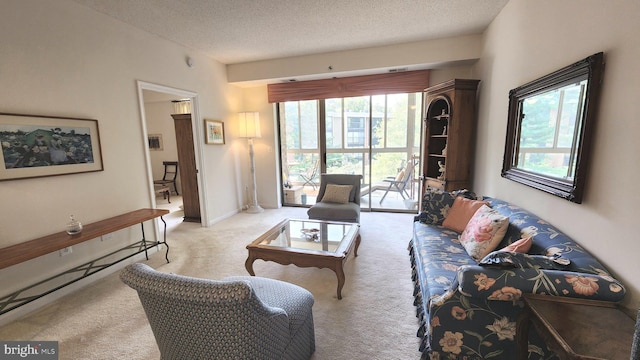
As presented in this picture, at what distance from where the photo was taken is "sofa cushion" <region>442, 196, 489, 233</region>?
247 centimetres

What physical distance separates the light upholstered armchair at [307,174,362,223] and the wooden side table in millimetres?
2357

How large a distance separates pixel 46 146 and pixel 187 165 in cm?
217

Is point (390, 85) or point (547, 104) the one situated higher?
point (390, 85)

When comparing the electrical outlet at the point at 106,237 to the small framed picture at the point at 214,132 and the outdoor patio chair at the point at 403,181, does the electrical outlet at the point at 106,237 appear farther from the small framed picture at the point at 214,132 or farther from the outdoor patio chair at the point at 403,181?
the outdoor patio chair at the point at 403,181

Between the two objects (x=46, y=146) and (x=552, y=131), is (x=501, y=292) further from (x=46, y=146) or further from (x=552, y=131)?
(x=46, y=146)

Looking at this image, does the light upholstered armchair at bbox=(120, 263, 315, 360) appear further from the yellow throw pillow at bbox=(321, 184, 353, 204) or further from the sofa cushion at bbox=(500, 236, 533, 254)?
the yellow throw pillow at bbox=(321, 184, 353, 204)

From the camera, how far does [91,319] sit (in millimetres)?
2059

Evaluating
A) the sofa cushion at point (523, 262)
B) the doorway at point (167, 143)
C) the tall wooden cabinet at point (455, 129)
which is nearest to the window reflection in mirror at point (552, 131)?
the sofa cushion at point (523, 262)

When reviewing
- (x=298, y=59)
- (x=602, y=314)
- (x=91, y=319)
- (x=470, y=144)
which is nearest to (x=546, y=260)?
(x=602, y=314)

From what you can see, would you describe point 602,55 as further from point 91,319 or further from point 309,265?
point 91,319

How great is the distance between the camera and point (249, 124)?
194 inches

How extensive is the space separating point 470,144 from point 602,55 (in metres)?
2.12

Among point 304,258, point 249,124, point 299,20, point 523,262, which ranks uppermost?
point 299,20

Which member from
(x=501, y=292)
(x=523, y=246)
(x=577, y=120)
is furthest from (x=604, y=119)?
(x=501, y=292)
